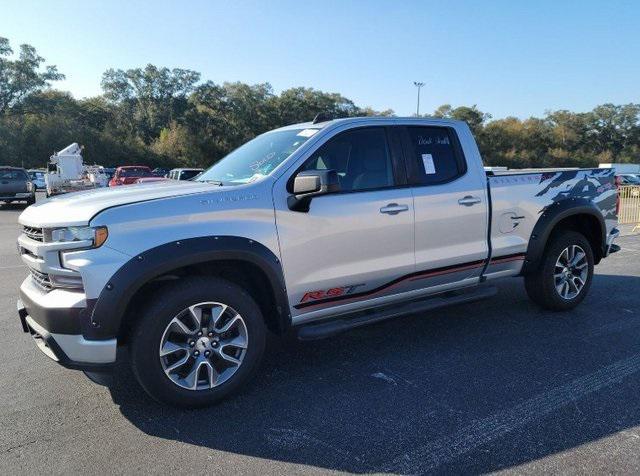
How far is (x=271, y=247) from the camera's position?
3.59 m

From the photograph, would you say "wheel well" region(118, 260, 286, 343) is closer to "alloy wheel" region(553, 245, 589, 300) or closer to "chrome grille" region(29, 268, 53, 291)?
"chrome grille" region(29, 268, 53, 291)

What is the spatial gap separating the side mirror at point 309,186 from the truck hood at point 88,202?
1.61 feet

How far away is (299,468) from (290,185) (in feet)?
6.25

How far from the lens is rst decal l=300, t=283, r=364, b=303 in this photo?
383cm

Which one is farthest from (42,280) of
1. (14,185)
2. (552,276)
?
(14,185)

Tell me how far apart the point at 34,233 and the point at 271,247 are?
62.7 inches

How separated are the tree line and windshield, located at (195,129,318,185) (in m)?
46.9

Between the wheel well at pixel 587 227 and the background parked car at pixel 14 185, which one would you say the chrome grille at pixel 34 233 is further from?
the background parked car at pixel 14 185

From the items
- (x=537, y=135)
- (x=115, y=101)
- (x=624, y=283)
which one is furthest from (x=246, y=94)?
(x=624, y=283)

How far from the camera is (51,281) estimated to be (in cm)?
323

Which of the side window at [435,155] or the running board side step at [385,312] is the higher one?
the side window at [435,155]

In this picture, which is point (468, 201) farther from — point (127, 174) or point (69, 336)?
point (127, 174)

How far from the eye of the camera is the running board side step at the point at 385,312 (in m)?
3.79

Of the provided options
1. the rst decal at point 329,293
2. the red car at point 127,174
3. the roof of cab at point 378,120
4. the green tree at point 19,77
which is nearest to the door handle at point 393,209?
the rst decal at point 329,293
